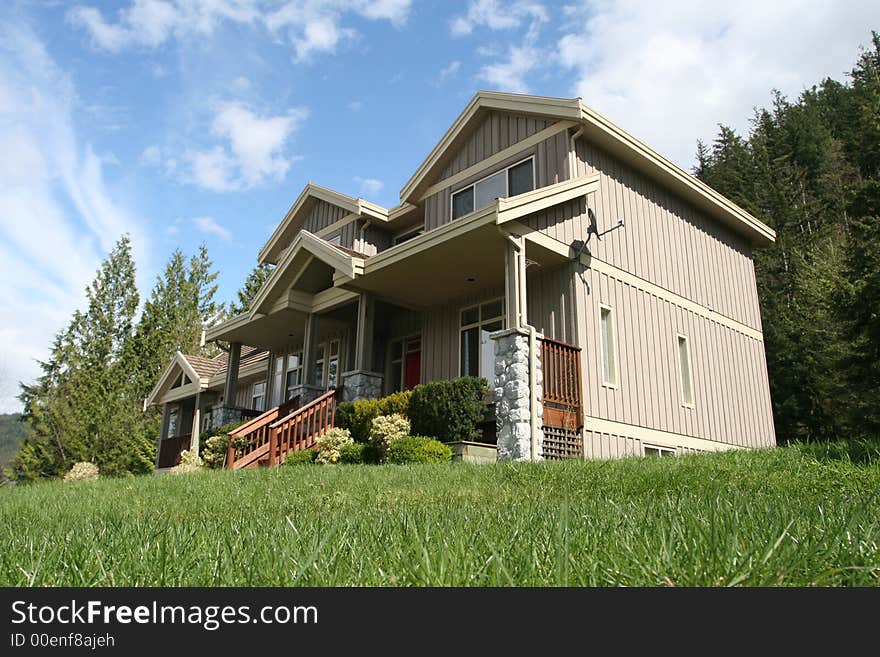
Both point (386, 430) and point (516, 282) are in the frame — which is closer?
point (516, 282)

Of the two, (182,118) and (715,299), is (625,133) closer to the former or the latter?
(715,299)

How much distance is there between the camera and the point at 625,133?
13.8 m

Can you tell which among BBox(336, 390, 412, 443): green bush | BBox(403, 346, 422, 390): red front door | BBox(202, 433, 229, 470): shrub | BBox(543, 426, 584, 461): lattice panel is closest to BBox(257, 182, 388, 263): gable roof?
BBox(403, 346, 422, 390): red front door

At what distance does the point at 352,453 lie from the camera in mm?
12195

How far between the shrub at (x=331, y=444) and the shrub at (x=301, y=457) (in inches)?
6.7

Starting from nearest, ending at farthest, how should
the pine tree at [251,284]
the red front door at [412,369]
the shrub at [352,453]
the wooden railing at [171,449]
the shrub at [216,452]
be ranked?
the shrub at [352,453]
the shrub at [216,452]
the red front door at [412,369]
the wooden railing at [171,449]
the pine tree at [251,284]

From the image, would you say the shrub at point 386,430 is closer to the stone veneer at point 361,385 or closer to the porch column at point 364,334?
the stone veneer at point 361,385

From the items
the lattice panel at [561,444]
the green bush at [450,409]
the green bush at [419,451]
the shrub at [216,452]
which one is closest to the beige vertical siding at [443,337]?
the green bush at [450,409]

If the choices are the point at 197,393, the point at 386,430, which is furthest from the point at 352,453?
the point at 197,393

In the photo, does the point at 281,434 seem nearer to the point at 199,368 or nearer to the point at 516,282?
the point at 516,282

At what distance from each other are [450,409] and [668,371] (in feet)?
17.4

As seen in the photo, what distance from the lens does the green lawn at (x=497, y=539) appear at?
2025 millimetres

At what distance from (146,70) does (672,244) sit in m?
11.6

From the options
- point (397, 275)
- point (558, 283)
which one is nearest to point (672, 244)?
point (558, 283)
